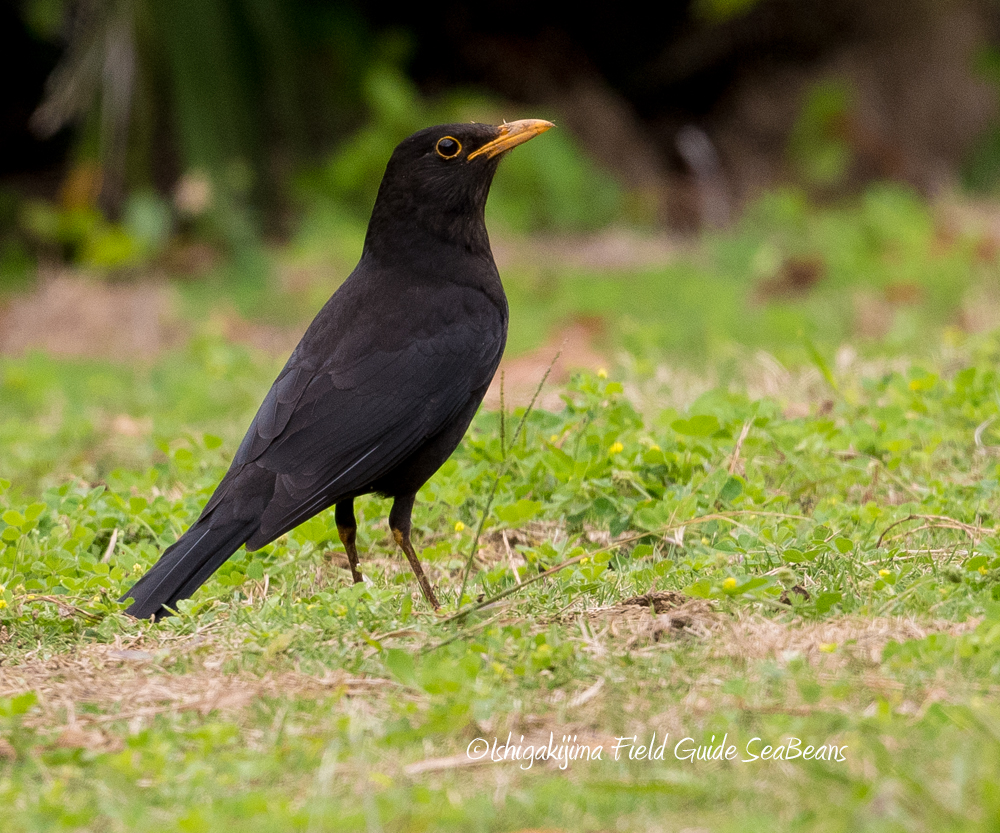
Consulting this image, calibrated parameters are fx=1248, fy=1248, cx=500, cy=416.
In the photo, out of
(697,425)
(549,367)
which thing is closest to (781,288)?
(697,425)

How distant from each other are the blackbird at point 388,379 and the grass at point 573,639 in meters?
0.21

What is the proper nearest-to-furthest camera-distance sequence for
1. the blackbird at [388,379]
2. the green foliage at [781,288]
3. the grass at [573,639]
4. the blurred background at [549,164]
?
1. the grass at [573,639]
2. the blackbird at [388,379]
3. the green foliage at [781,288]
4. the blurred background at [549,164]

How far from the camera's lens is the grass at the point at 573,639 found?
2504mm

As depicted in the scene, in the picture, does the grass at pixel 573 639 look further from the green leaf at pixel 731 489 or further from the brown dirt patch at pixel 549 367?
the brown dirt patch at pixel 549 367

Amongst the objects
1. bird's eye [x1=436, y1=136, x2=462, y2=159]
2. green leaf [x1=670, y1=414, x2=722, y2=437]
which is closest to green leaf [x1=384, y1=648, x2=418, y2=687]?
green leaf [x1=670, y1=414, x2=722, y2=437]

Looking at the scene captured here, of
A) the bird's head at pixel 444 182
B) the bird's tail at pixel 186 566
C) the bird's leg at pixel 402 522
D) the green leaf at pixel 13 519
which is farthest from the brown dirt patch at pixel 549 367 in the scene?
the green leaf at pixel 13 519

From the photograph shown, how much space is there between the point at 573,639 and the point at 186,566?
4.03ft

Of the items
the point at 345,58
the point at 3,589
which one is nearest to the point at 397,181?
the point at 3,589

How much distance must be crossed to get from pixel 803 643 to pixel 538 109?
38.0 ft

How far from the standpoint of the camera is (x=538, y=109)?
14.0 m

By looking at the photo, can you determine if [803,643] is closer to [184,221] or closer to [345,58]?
[184,221]

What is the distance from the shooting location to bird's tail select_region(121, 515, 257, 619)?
3.68m

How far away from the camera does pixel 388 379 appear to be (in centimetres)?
419

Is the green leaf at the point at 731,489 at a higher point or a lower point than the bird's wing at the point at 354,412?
lower
